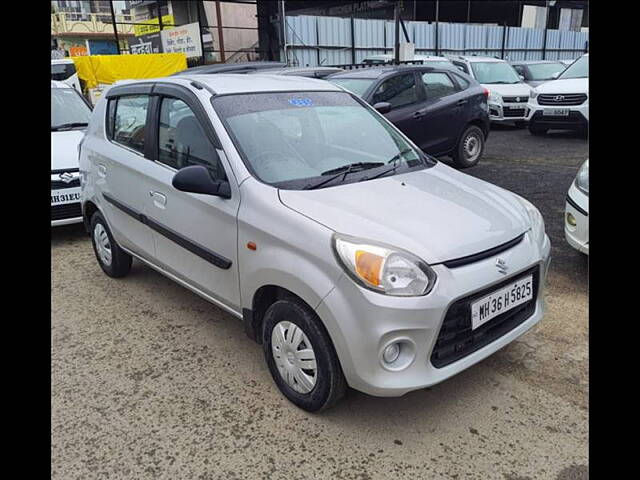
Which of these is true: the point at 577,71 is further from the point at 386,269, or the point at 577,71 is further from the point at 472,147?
the point at 386,269

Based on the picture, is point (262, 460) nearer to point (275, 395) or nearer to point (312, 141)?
point (275, 395)

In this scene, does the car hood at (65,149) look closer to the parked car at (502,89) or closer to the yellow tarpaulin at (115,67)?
the yellow tarpaulin at (115,67)

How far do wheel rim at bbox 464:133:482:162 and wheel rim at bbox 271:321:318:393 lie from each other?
6.32 m

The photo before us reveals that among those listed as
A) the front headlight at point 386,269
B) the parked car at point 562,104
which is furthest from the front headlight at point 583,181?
the parked car at point 562,104

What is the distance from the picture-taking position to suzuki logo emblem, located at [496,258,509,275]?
8.40 ft

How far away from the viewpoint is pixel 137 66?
13.8 metres

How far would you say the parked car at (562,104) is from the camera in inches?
399

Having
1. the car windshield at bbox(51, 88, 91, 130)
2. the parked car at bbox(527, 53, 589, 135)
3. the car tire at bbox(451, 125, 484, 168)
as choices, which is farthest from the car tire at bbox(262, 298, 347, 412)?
the parked car at bbox(527, 53, 589, 135)

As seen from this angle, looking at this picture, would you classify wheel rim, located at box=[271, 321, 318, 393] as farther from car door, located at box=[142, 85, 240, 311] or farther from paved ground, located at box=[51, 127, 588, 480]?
car door, located at box=[142, 85, 240, 311]

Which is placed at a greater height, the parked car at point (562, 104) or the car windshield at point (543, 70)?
the car windshield at point (543, 70)

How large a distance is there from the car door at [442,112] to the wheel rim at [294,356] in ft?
18.1

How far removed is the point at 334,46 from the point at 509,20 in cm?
1573
